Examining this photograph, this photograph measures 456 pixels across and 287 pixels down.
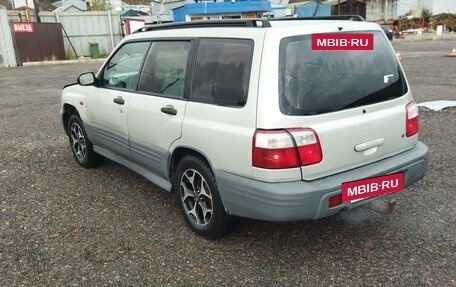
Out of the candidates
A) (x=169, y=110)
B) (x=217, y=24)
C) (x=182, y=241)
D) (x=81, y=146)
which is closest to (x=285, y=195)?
(x=182, y=241)

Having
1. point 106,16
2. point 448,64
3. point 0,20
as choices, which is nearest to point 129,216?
point 448,64

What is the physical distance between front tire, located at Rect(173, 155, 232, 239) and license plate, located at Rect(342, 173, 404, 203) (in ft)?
2.96

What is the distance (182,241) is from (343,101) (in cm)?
164

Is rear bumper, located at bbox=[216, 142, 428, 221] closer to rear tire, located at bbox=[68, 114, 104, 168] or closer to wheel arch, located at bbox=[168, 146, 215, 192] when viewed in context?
wheel arch, located at bbox=[168, 146, 215, 192]

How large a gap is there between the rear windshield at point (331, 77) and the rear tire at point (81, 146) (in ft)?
9.94

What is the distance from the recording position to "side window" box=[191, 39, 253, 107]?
9.61 feet

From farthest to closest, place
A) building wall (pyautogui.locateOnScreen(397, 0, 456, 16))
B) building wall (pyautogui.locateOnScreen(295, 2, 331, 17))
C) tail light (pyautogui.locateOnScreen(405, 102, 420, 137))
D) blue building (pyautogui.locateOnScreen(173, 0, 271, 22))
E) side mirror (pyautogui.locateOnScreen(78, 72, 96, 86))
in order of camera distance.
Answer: building wall (pyautogui.locateOnScreen(397, 0, 456, 16)) → building wall (pyautogui.locateOnScreen(295, 2, 331, 17)) → blue building (pyautogui.locateOnScreen(173, 0, 271, 22)) → side mirror (pyautogui.locateOnScreen(78, 72, 96, 86)) → tail light (pyautogui.locateOnScreen(405, 102, 420, 137))

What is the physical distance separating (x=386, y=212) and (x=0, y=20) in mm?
20751

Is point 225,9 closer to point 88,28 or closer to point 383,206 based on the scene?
point 88,28

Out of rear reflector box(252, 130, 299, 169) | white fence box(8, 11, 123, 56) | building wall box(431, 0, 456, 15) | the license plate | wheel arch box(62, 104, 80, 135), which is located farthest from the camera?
building wall box(431, 0, 456, 15)

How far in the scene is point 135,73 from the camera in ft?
13.4

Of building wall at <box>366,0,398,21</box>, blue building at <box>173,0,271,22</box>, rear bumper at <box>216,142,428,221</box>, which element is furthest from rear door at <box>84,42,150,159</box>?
building wall at <box>366,0,398,21</box>

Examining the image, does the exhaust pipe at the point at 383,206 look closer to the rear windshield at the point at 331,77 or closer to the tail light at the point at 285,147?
the rear windshield at the point at 331,77

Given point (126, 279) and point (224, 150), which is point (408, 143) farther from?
point (126, 279)
